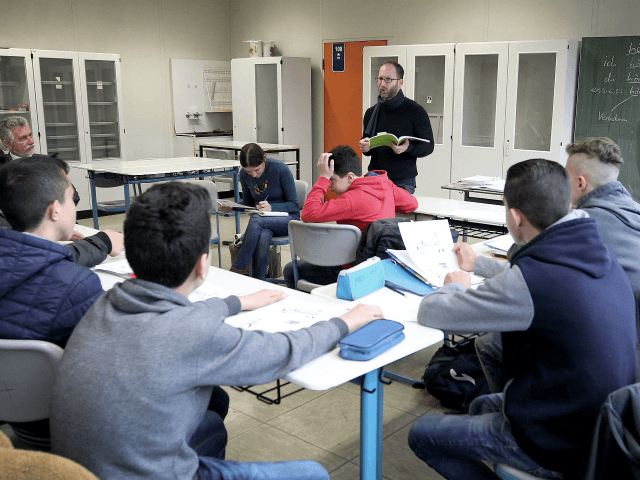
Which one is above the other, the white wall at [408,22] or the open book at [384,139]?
the white wall at [408,22]

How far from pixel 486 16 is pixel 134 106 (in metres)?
4.65

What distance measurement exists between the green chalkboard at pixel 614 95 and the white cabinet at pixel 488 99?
159 millimetres

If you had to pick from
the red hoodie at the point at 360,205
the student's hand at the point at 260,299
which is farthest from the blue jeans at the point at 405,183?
the student's hand at the point at 260,299

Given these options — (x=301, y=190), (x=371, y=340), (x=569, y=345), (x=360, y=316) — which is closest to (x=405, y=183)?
(x=301, y=190)

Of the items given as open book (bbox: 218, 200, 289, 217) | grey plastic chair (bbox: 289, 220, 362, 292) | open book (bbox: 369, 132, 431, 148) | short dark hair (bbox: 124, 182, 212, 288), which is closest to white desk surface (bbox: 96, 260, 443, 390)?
short dark hair (bbox: 124, 182, 212, 288)

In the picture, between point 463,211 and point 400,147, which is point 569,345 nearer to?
point 463,211

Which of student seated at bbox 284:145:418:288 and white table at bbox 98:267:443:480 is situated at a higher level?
student seated at bbox 284:145:418:288

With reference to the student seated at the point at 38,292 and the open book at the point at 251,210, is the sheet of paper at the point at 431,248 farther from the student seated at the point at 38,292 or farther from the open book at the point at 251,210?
the open book at the point at 251,210

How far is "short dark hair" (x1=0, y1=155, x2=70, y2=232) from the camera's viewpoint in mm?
1788

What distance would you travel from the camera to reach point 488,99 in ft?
20.5

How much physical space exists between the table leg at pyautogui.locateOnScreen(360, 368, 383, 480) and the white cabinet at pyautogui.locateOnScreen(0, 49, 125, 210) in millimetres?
6069

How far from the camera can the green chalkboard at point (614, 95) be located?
17.5 feet

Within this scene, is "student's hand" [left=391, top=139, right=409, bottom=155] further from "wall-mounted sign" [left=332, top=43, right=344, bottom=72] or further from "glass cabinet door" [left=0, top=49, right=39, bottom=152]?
"glass cabinet door" [left=0, top=49, right=39, bottom=152]

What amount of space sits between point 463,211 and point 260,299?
2.05 meters
